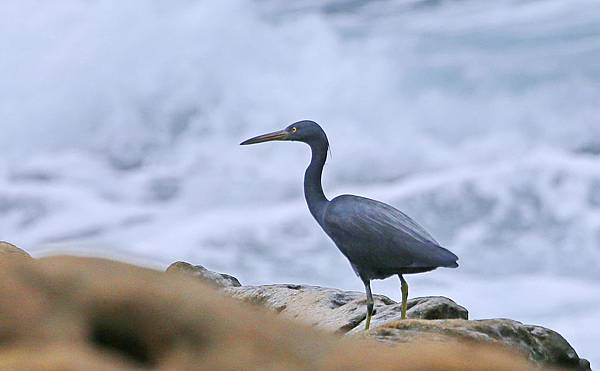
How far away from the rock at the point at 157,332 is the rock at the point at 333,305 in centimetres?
596

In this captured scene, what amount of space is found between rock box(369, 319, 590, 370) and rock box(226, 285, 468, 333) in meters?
1.17

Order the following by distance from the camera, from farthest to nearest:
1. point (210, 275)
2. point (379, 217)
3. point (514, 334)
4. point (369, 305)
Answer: point (210, 275)
point (379, 217)
point (369, 305)
point (514, 334)

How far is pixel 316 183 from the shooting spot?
9.84 metres

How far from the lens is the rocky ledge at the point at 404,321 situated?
440 cm

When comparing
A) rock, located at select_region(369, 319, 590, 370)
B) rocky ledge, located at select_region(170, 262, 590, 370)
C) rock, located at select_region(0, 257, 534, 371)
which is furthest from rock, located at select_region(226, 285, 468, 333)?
rock, located at select_region(0, 257, 534, 371)

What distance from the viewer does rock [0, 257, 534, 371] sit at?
119 centimetres

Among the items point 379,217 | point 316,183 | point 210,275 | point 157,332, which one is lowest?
point 157,332

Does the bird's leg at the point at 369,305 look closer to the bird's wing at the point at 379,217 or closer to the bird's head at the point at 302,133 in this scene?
the bird's wing at the point at 379,217

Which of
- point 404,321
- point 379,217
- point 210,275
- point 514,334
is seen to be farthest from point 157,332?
point 210,275

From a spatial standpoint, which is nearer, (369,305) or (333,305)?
(369,305)

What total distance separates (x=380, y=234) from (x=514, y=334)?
3002mm

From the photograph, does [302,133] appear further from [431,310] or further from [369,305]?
[431,310]

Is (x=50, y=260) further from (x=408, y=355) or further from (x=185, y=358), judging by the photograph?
(x=408, y=355)

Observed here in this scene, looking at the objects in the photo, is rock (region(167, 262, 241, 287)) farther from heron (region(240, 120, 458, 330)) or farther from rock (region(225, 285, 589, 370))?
heron (region(240, 120, 458, 330))
